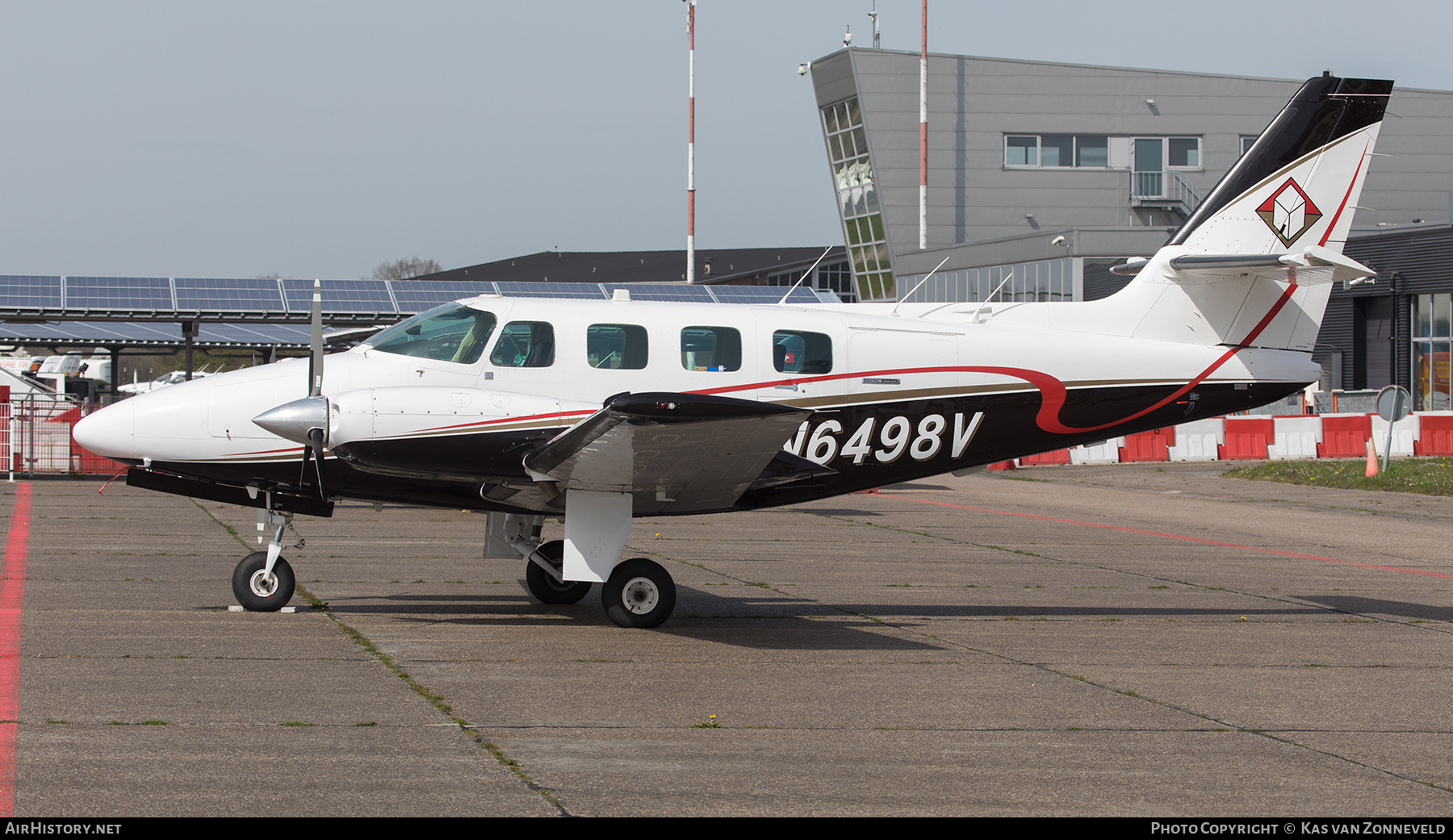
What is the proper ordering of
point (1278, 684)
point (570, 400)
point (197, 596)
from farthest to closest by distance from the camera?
point (197, 596) < point (570, 400) < point (1278, 684)

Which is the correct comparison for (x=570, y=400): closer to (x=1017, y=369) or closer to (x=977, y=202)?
(x=1017, y=369)

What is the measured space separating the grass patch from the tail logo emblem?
16147 millimetres

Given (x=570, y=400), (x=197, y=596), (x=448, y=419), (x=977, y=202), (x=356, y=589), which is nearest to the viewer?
(x=448, y=419)

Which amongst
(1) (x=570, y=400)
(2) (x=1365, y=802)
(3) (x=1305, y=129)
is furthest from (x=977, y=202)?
(2) (x=1365, y=802)

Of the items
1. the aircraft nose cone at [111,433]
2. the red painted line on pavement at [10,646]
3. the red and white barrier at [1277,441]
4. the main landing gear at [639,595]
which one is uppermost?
the aircraft nose cone at [111,433]

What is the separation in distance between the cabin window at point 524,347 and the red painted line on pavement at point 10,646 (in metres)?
4.15

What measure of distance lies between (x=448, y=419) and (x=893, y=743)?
4.56 metres

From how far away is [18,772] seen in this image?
593 cm

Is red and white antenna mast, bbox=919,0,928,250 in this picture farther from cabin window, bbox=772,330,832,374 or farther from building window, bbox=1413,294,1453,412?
cabin window, bbox=772,330,832,374

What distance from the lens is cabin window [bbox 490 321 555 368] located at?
10.4 meters

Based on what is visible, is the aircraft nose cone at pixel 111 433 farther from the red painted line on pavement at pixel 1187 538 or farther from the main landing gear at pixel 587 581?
the red painted line on pavement at pixel 1187 538

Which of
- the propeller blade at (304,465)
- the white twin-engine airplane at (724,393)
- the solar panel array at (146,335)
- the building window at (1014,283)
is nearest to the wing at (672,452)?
the white twin-engine airplane at (724,393)

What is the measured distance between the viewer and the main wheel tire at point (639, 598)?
10.5m

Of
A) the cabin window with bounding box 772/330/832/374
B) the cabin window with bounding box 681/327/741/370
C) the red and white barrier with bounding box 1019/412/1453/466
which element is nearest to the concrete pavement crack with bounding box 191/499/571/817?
the cabin window with bounding box 681/327/741/370
